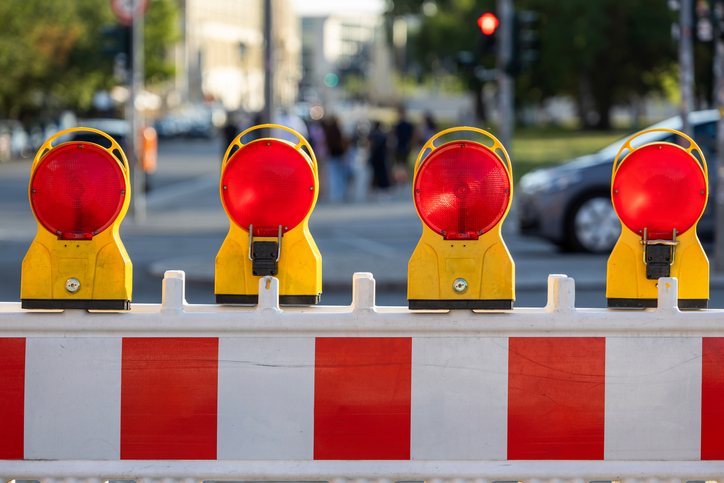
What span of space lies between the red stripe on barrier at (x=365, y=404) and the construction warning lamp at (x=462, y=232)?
187 mm

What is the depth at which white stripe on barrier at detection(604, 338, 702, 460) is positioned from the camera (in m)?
2.98

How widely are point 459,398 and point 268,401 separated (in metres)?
0.53

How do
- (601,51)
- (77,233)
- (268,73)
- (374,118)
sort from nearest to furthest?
(77,233) → (268,73) → (601,51) → (374,118)

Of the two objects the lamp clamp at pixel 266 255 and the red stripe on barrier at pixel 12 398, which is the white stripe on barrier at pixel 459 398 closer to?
the lamp clamp at pixel 266 255

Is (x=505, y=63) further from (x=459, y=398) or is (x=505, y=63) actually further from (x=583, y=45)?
(x=583, y=45)

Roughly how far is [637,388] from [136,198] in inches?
618

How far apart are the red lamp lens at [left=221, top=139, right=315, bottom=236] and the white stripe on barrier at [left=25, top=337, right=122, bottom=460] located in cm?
53

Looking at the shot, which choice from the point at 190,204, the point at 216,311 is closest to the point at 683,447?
the point at 216,311

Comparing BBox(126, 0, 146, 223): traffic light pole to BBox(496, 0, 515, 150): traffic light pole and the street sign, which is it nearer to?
the street sign

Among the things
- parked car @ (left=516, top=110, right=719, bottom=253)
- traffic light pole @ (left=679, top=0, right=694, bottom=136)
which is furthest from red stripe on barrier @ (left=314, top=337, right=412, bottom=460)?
parked car @ (left=516, top=110, right=719, bottom=253)

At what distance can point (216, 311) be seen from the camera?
3.03 meters

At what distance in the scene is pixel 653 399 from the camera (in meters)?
3.00

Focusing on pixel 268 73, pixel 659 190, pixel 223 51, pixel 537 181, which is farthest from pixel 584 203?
pixel 223 51

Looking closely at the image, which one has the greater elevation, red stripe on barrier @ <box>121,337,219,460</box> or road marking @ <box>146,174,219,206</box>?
road marking @ <box>146,174,219,206</box>
